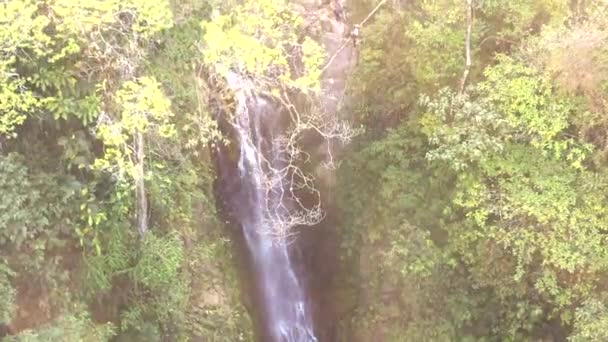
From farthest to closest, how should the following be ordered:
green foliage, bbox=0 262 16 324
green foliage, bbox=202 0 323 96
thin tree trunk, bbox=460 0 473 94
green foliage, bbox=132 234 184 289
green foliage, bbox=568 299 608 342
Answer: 1. thin tree trunk, bbox=460 0 473 94
2. green foliage, bbox=132 234 184 289
3. green foliage, bbox=568 299 608 342
4. green foliage, bbox=0 262 16 324
5. green foliage, bbox=202 0 323 96

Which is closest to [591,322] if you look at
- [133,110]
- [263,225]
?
[263,225]

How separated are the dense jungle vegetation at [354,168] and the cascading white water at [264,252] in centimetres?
105

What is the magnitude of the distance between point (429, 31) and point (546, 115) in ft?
9.62

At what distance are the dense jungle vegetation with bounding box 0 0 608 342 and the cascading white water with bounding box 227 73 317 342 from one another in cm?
105

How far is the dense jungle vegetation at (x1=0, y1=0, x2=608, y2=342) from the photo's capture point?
8.18m

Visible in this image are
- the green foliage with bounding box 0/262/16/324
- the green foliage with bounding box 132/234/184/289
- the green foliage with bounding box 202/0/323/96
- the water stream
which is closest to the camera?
the green foliage with bounding box 202/0/323/96

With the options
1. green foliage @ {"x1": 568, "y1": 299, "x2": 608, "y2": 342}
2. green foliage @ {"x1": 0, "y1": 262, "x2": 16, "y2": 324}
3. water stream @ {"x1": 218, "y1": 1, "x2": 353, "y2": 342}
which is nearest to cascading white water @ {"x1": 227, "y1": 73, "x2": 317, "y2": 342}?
water stream @ {"x1": 218, "y1": 1, "x2": 353, "y2": 342}

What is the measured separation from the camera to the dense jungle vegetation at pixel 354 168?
8180mm

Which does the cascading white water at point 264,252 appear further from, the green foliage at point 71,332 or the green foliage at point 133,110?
the green foliage at point 133,110

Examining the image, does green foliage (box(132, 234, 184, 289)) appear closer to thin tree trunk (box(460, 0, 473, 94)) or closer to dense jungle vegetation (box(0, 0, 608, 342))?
dense jungle vegetation (box(0, 0, 608, 342))

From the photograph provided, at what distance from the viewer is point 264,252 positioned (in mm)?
15297

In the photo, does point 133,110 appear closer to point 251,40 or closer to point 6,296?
point 251,40

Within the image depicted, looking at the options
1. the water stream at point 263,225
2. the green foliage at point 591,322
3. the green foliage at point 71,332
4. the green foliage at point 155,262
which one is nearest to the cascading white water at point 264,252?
the water stream at point 263,225

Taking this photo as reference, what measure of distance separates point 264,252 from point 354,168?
11.3 ft
